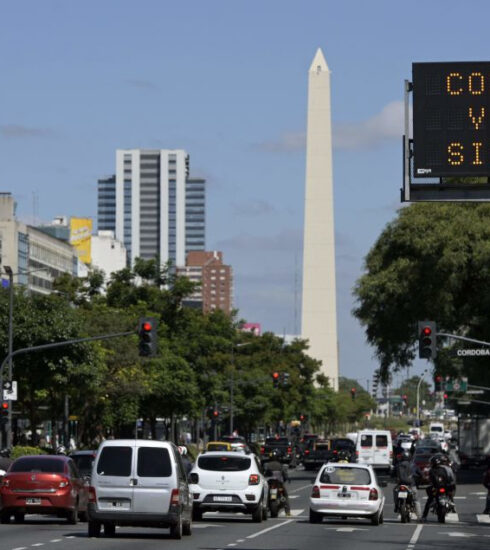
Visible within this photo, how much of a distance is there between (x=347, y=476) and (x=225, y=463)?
3014 millimetres

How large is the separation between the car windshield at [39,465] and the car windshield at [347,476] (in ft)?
21.6

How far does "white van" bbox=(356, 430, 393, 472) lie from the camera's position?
8712cm

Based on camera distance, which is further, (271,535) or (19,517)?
(19,517)

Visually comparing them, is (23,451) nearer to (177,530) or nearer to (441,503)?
(441,503)

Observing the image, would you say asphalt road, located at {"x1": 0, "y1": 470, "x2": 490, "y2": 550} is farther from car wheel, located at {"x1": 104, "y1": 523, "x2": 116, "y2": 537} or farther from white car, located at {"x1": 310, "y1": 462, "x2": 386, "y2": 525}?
white car, located at {"x1": 310, "y1": 462, "x2": 386, "y2": 525}

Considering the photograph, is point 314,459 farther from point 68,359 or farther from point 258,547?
point 258,547

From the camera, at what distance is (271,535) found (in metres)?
34.0

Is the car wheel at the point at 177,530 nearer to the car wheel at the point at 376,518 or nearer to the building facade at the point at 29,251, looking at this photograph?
the car wheel at the point at 376,518

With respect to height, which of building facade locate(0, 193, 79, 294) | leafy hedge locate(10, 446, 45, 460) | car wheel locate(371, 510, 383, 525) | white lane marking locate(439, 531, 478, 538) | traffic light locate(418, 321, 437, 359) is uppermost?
building facade locate(0, 193, 79, 294)

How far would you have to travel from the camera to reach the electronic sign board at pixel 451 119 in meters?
25.8

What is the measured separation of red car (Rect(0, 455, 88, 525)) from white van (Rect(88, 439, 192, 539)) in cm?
481

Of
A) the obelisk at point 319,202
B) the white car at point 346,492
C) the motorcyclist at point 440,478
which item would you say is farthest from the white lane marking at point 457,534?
the obelisk at point 319,202

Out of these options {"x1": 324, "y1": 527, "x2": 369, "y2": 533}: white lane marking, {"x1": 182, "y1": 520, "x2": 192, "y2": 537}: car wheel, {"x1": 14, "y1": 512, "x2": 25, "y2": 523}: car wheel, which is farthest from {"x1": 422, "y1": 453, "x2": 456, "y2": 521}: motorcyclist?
{"x1": 14, "y1": 512, "x2": 25, "y2": 523}: car wheel

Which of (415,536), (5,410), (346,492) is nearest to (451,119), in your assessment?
(415,536)
